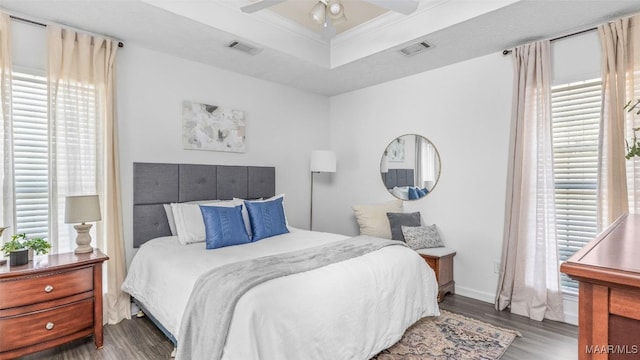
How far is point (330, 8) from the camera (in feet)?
8.36

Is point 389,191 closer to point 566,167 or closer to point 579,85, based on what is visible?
point 566,167

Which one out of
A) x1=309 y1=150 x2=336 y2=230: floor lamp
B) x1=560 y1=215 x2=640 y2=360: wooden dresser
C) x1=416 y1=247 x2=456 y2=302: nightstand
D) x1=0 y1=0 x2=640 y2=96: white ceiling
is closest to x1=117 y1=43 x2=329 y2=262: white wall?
x1=0 y1=0 x2=640 y2=96: white ceiling

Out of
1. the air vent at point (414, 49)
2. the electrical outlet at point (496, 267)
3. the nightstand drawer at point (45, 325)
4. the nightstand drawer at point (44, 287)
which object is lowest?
the nightstand drawer at point (45, 325)

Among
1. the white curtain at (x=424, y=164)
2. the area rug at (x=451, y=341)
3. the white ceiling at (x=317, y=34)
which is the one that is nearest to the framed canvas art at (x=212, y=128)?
the white ceiling at (x=317, y=34)

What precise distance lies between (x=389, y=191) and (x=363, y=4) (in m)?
2.34

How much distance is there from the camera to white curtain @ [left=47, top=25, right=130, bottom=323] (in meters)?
2.76

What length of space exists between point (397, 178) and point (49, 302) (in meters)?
3.70

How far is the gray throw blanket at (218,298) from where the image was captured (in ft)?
5.61

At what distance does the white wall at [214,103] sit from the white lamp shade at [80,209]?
1.92 ft

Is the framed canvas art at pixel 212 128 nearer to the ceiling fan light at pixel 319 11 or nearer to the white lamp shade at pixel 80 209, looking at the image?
the white lamp shade at pixel 80 209

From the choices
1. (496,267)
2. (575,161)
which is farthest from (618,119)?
(496,267)

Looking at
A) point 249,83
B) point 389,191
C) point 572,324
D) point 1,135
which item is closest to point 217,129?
point 249,83

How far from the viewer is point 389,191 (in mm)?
4395

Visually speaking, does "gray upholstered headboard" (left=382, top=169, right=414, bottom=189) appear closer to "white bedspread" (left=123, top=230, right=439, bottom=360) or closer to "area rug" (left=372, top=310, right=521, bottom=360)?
"white bedspread" (left=123, top=230, right=439, bottom=360)
